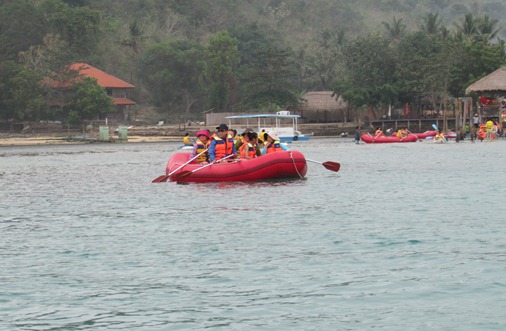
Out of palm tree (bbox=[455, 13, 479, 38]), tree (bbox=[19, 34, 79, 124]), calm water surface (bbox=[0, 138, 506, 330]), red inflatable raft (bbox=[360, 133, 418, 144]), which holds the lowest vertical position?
calm water surface (bbox=[0, 138, 506, 330])

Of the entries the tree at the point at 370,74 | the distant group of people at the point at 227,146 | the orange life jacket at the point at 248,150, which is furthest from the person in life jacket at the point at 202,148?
the tree at the point at 370,74

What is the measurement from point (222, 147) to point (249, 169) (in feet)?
4.04

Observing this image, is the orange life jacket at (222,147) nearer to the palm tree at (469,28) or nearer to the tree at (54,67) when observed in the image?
the tree at (54,67)

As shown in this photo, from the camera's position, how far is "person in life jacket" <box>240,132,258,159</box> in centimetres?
2567

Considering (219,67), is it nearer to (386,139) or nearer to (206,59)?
(206,59)

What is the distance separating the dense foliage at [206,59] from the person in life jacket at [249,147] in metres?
48.0

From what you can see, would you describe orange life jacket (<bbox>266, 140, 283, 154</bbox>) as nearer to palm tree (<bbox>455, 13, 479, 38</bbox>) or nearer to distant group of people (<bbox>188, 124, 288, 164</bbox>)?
distant group of people (<bbox>188, 124, 288, 164</bbox>)

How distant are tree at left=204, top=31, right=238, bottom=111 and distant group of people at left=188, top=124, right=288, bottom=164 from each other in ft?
174

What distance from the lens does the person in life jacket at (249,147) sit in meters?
25.7

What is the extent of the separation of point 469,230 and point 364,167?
65.1 ft

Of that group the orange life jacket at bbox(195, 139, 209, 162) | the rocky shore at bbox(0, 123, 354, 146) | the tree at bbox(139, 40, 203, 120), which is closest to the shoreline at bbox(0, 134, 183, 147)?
the rocky shore at bbox(0, 123, 354, 146)

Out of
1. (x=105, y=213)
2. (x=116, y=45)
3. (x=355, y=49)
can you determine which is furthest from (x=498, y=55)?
(x=105, y=213)

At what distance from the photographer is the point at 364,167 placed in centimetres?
3650

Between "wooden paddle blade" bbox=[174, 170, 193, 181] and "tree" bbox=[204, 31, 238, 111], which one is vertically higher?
"tree" bbox=[204, 31, 238, 111]
